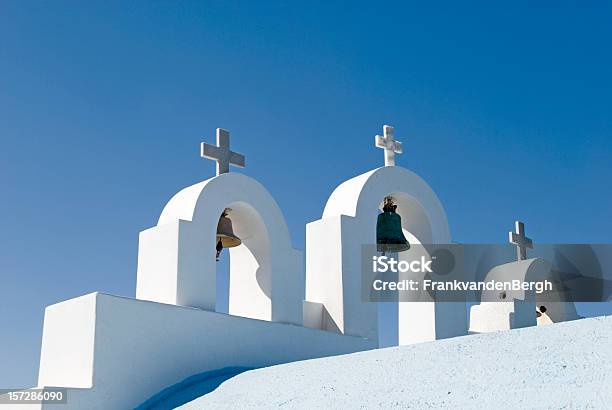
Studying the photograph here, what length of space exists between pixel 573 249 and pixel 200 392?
8367 millimetres

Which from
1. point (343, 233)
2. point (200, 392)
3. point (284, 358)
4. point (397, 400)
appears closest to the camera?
point (397, 400)

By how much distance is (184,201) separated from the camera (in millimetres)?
10398

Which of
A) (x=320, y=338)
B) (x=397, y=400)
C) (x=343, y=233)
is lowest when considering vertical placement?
(x=397, y=400)

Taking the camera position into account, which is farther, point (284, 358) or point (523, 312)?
point (523, 312)

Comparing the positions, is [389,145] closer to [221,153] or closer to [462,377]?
[221,153]

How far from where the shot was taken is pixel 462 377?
651cm

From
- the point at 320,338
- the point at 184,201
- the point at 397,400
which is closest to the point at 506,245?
the point at 320,338

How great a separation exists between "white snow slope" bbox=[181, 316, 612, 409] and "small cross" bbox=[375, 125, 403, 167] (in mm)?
4711

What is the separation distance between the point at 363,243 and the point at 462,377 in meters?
5.14

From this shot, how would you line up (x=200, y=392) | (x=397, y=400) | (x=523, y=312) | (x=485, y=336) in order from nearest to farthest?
(x=397, y=400) → (x=485, y=336) → (x=200, y=392) → (x=523, y=312)

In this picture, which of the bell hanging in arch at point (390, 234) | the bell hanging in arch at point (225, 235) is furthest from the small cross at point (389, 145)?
the bell hanging in arch at point (225, 235)

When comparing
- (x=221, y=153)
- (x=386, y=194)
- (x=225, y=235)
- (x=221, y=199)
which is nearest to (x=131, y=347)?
(x=225, y=235)

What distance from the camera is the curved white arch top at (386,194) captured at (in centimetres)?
1166

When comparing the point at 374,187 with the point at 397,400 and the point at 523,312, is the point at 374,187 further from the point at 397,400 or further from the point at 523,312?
the point at 397,400
